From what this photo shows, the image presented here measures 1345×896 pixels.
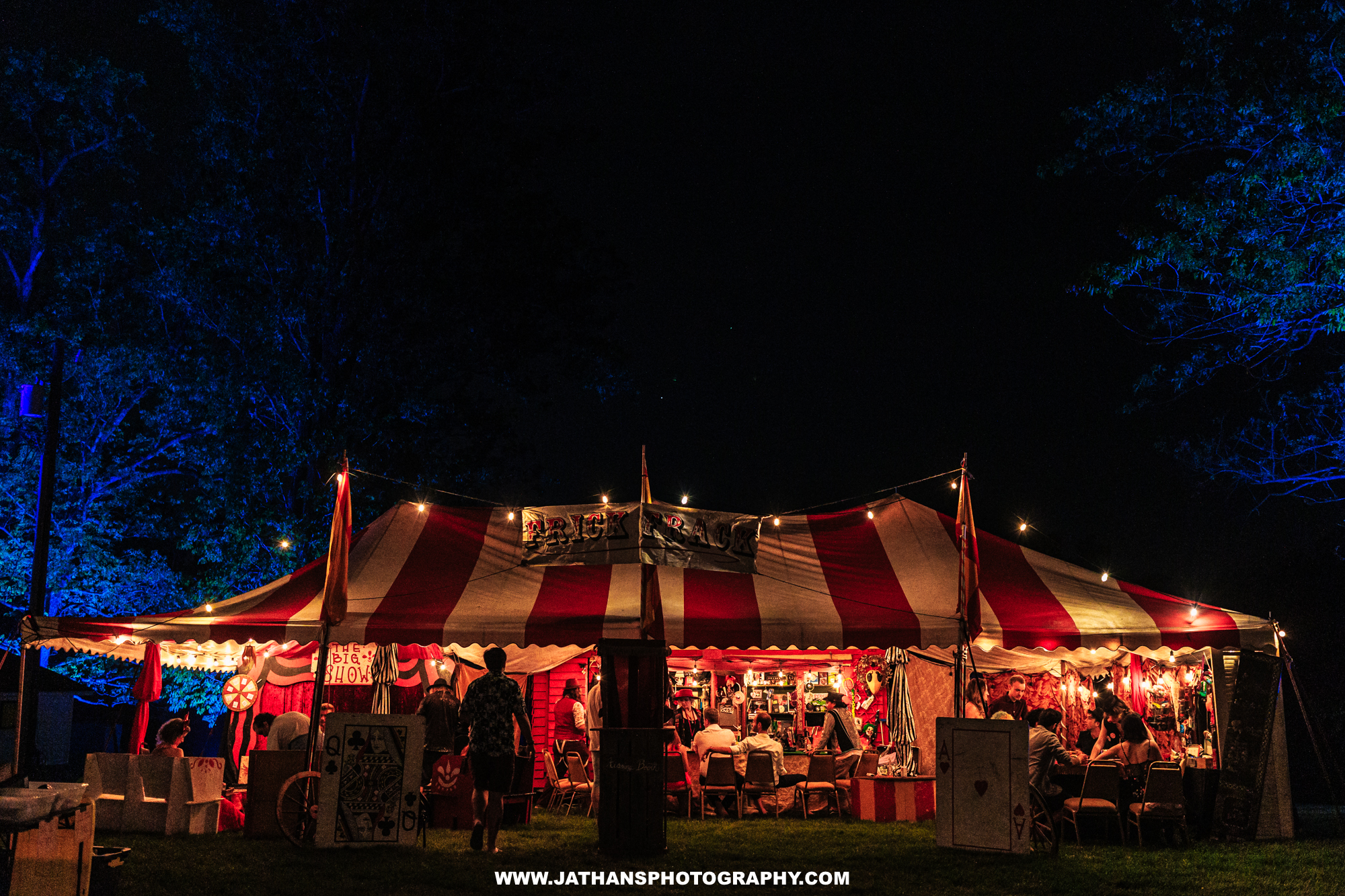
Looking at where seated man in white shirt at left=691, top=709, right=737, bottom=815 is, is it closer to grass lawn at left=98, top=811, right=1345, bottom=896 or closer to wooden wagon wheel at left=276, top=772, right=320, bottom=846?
grass lawn at left=98, top=811, right=1345, bottom=896

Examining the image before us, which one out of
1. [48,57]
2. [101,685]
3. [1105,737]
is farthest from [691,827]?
[48,57]

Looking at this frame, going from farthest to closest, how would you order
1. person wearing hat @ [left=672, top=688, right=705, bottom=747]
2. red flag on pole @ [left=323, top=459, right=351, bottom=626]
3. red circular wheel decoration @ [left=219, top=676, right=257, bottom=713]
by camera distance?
person wearing hat @ [left=672, top=688, right=705, bottom=747]
red circular wheel decoration @ [left=219, top=676, right=257, bottom=713]
red flag on pole @ [left=323, top=459, right=351, bottom=626]

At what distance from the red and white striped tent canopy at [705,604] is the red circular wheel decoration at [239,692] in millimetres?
1755

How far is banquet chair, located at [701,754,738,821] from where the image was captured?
1027 cm

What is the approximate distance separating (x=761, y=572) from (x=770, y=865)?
11.8 feet

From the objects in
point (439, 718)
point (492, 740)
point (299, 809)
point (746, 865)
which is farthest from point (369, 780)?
point (439, 718)

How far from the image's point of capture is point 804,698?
13938mm

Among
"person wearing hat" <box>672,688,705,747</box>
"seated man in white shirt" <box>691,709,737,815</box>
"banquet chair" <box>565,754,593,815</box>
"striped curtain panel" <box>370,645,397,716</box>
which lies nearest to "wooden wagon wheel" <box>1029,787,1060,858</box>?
"seated man in white shirt" <box>691,709,737,815</box>

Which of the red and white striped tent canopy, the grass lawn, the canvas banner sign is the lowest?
the grass lawn

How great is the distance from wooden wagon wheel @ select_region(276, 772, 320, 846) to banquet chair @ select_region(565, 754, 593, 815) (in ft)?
11.0

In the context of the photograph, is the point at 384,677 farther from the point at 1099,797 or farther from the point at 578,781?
the point at 1099,797

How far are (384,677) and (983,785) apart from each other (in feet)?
22.9

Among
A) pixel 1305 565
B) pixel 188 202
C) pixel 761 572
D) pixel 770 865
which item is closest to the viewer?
pixel 770 865

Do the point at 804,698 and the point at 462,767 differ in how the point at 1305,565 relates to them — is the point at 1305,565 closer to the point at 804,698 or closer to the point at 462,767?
the point at 804,698
